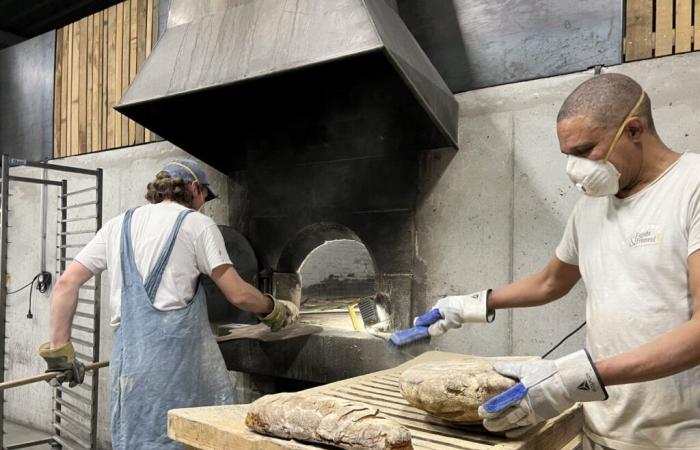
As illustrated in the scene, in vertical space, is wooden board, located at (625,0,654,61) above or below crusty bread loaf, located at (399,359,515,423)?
above

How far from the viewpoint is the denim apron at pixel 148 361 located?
2.25 meters

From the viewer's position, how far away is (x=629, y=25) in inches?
91.1

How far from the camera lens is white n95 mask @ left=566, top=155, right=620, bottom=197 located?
4.88ft

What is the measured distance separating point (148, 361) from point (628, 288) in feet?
6.17

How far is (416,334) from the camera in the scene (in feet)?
6.13

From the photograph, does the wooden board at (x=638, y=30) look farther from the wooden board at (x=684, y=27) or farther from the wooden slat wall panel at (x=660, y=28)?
the wooden board at (x=684, y=27)

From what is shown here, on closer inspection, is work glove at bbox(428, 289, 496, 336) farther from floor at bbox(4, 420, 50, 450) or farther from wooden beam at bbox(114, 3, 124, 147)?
floor at bbox(4, 420, 50, 450)

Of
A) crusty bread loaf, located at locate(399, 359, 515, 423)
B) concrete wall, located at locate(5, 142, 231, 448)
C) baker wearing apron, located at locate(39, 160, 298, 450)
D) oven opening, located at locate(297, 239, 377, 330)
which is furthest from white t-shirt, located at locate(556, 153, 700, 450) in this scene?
oven opening, located at locate(297, 239, 377, 330)

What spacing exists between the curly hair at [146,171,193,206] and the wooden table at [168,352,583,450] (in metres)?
1.26

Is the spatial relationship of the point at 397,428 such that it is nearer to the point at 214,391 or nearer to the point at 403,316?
the point at 214,391

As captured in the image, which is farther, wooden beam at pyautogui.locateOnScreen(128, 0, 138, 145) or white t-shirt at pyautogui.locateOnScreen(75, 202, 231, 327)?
wooden beam at pyautogui.locateOnScreen(128, 0, 138, 145)

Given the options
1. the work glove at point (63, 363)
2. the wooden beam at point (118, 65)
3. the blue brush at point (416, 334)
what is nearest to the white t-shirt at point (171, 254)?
the work glove at point (63, 363)

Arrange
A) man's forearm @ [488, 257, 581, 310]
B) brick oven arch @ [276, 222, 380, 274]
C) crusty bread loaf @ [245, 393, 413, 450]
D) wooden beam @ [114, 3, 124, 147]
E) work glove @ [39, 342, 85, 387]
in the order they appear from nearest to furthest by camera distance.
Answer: crusty bread loaf @ [245, 393, 413, 450], man's forearm @ [488, 257, 581, 310], work glove @ [39, 342, 85, 387], brick oven arch @ [276, 222, 380, 274], wooden beam @ [114, 3, 124, 147]

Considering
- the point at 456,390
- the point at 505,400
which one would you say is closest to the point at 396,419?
the point at 456,390
